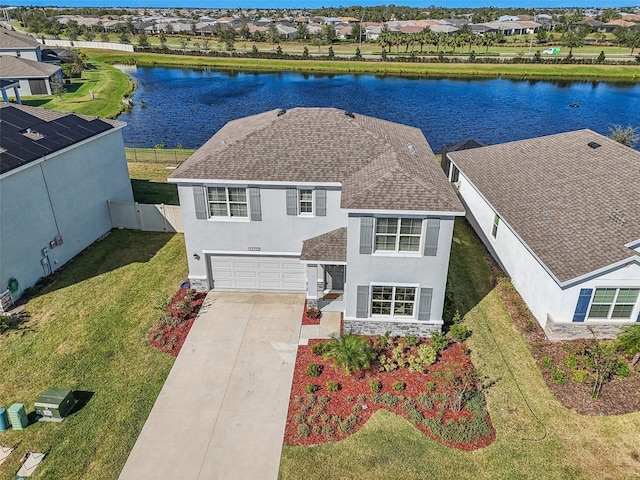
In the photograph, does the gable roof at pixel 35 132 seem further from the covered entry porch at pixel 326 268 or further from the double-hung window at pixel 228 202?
the covered entry porch at pixel 326 268

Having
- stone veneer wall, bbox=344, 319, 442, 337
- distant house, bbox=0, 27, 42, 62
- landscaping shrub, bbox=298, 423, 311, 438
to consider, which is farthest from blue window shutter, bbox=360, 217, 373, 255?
distant house, bbox=0, 27, 42, 62

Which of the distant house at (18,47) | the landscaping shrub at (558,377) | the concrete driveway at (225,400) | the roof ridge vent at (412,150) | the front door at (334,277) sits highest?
the distant house at (18,47)

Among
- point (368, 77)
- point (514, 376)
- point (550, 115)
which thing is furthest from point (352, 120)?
point (368, 77)

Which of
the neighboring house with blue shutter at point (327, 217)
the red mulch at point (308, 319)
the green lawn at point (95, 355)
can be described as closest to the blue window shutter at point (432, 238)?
the neighboring house with blue shutter at point (327, 217)

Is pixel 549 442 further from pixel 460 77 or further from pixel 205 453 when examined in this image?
pixel 460 77

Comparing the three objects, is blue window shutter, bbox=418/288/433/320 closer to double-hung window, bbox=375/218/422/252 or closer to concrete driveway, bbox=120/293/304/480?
double-hung window, bbox=375/218/422/252

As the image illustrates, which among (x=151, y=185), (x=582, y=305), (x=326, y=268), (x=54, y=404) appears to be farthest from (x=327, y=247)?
(x=151, y=185)
